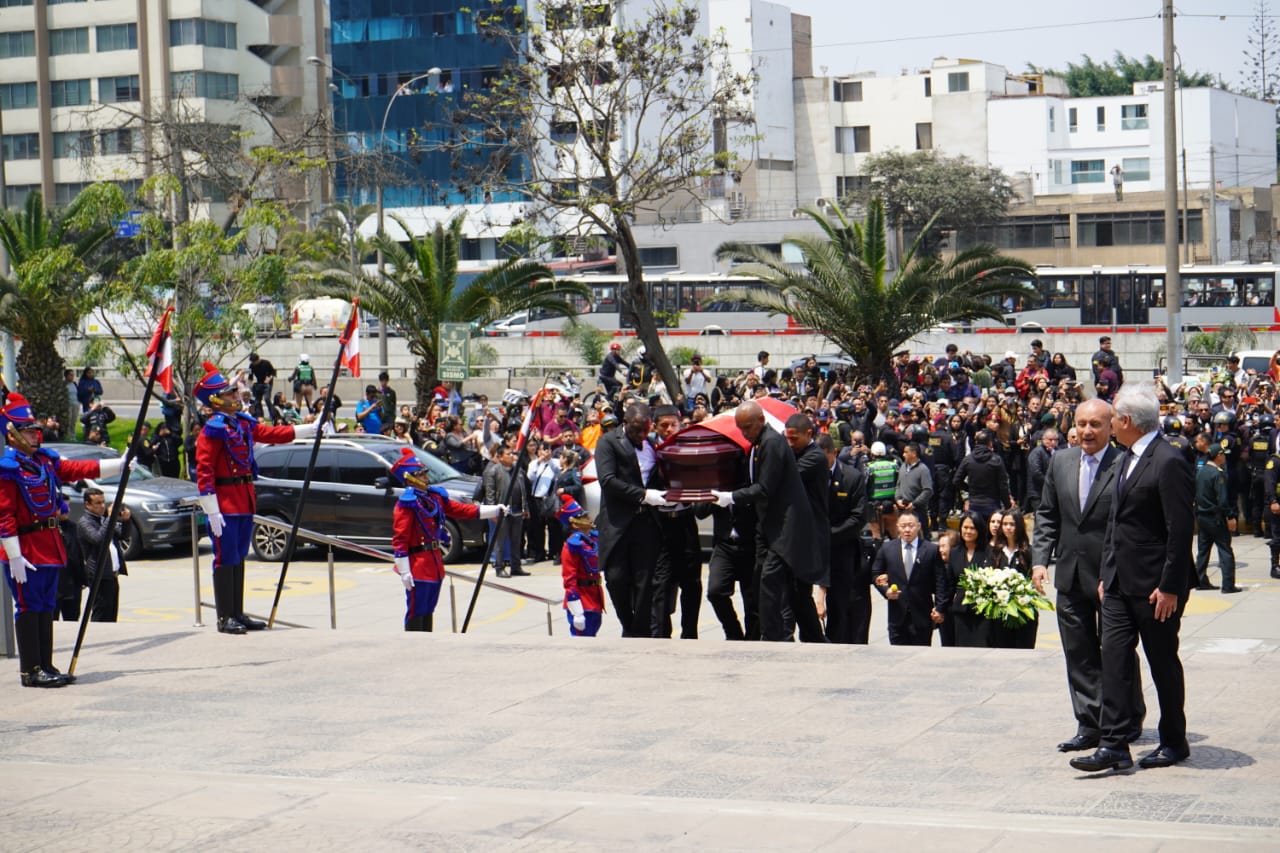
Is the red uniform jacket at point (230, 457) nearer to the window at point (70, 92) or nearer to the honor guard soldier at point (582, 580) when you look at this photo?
the honor guard soldier at point (582, 580)

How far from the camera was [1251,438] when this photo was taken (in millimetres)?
20969

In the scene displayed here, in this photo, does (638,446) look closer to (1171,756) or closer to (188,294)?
(1171,756)

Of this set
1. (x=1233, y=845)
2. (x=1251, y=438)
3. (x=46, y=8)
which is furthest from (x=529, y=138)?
(x=46, y=8)

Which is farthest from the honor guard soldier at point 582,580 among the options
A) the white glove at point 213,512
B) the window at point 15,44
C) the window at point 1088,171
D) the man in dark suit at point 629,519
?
the window at point 1088,171

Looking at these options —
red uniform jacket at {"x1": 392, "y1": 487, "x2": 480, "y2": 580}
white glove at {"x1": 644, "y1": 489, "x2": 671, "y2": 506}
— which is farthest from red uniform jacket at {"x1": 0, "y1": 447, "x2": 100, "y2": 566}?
white glove at {"x1": 644, "y1": 489, "x2": 671, "y2": 506}

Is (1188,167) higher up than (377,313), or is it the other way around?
(1188,167)

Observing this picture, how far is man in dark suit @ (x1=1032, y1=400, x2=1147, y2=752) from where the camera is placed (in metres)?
7.83

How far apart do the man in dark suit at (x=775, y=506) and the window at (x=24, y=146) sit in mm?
75282

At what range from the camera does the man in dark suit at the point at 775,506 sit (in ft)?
36.0

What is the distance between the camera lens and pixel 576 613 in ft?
45.9

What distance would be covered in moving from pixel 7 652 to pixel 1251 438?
15115mm

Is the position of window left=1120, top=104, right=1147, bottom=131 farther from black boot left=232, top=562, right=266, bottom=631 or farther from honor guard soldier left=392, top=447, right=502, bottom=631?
black boot left=232, top=562, right=266, bottom=631

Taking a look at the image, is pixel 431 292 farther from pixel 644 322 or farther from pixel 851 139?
pixel 851 139

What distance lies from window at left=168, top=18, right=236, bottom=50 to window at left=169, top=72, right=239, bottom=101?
1.43m
